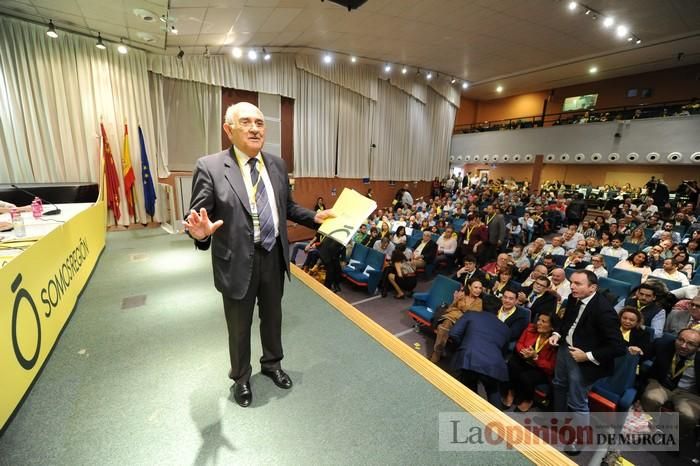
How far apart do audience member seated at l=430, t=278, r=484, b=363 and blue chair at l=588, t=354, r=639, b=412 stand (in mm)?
1154

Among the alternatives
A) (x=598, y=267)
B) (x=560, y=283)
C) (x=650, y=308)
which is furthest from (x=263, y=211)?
(x=598, y=267)

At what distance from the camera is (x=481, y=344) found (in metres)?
2.65

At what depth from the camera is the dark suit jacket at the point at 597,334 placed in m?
2.10

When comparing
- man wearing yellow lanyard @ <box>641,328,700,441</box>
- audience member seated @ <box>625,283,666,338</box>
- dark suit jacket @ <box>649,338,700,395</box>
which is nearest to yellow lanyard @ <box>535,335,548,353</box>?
man wearing yellow lanyard @ <box>641,328,700,441</box>

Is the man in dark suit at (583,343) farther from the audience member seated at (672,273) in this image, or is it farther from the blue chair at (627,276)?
the audience member seated at (672,273)

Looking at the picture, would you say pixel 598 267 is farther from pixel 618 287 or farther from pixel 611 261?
pixel 611 261

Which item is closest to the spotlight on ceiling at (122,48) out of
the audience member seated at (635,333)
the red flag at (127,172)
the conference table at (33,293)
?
the red flag at (127,172)

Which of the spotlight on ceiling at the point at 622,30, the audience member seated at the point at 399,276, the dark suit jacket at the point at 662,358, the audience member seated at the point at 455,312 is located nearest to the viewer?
the dark suit jacket at the point at 662,358

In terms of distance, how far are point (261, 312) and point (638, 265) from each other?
5477mm

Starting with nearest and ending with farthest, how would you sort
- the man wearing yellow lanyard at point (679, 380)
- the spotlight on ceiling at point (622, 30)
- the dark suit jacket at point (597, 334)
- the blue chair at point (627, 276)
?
the dark suit jacket at point (597, 334), the man wearing yellow lanyard at point (679, 380), the blue chair at point (627, 276), the spotlight on ceiling at point (622, 30)

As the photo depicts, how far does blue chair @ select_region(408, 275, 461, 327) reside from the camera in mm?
3854

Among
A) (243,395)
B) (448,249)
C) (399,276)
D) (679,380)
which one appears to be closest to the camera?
(243,395)

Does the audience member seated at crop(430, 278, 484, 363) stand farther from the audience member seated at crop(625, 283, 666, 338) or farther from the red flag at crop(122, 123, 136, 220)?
the red flag at crop(122, 123, 136, 220)

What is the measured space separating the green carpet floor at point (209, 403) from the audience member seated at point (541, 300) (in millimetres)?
1996
